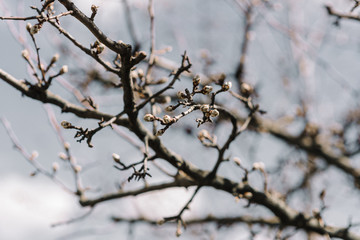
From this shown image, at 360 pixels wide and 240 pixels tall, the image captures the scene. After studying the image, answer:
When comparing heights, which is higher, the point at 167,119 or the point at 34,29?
the point at 34,29

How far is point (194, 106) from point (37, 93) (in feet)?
4.13

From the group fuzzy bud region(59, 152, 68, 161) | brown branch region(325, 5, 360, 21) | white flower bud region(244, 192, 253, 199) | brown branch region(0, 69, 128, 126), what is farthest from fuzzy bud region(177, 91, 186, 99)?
brown branch region(325, 5, 360, 21)

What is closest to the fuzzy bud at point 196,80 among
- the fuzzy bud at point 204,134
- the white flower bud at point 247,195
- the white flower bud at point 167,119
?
the white flower bud at point 167,119

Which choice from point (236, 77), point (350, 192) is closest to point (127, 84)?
point (236, 77)

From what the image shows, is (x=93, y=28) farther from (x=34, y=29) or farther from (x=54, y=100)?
(x=54, y=100)

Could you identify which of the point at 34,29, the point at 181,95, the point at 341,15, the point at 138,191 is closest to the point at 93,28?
the point at 34,29

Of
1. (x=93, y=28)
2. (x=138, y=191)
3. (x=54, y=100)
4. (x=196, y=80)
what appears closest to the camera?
(x=93, y=28)

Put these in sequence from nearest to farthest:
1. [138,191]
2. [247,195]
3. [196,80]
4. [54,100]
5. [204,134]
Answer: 1. [196,80]
2. [54,100]
3. [204,134]
4. [247,195]
5. [138,191]

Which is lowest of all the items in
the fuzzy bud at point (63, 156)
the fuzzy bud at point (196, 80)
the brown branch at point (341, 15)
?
the fuzzy bud at point (196, 80)

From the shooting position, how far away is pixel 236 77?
5219 mm

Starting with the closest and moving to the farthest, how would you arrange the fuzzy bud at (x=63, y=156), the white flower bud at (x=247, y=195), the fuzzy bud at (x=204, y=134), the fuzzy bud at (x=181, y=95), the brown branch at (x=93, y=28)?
the brown branch at (x=93, y=28) < the fuzzy bud at (x=181, y=95) < the fuzzy bud at (x=204, y=134) < the white flower bud at (x=247, y=195) < the fuzzy bud at (x=63, y=156)

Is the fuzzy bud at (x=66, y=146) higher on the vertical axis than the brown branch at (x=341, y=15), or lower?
lower

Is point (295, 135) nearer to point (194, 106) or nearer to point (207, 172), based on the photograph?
point (207, 172)

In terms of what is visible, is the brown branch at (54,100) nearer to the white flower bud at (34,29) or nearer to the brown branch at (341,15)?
the white flower bud at (34,29)
